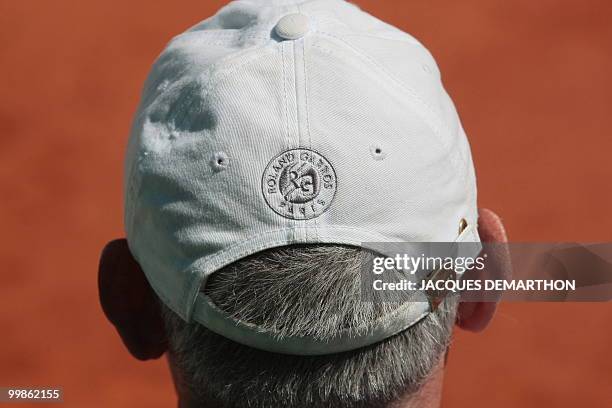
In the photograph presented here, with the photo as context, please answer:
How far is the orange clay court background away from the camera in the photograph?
5.18m

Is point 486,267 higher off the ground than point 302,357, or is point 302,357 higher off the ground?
point 486,267

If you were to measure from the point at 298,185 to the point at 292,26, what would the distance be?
0.98ft

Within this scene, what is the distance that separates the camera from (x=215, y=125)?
1.46m

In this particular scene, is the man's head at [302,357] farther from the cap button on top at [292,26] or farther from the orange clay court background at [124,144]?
the orange clay court background at [124,144]

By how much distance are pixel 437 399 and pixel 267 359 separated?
0.35 metres

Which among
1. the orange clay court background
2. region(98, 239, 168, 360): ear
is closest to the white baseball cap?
region(98, 239, 168, 360): ear

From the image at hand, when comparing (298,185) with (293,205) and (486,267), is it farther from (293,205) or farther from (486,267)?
(486,267)

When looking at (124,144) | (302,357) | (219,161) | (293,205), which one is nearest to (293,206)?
(293,205)

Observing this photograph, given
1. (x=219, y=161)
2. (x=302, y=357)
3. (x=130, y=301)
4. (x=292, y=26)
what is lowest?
(x=302, y=357)

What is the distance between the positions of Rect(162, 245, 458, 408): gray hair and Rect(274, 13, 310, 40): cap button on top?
0.36 m

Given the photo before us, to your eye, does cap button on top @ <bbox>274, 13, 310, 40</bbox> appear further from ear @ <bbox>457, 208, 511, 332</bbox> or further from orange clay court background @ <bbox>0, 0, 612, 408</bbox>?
orange clay court background @ <bbox>0, 0, 612, 408</bbox>

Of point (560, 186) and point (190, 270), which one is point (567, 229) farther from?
point (190, 270)

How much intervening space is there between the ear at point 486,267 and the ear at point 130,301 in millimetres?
550

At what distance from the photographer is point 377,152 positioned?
1.45 m
